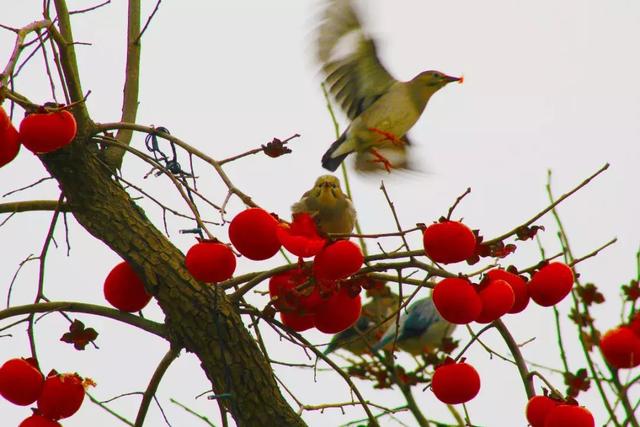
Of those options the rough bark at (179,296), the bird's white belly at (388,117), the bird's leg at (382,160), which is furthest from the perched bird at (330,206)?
the rough bark at (179,296)

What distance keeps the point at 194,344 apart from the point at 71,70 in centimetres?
65

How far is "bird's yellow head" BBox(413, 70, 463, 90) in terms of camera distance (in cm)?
513


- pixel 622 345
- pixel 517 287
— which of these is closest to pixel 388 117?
pixel 622 345

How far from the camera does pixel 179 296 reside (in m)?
2.07

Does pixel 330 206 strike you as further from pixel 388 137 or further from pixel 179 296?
pixel 179 296

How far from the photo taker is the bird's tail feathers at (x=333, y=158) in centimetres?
450

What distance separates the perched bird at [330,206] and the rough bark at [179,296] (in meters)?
1.61

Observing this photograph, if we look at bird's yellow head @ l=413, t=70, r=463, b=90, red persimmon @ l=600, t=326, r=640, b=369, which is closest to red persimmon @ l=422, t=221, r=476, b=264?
red persimmon @ l=600, t=326, r=640, b=369

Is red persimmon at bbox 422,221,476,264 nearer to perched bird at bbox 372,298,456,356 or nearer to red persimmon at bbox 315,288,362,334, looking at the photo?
red persimmon at bbox 315,288,362,334

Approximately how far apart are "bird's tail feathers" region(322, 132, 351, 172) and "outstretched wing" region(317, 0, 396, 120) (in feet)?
0.89

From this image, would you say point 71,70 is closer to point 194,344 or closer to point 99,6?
point 99,6

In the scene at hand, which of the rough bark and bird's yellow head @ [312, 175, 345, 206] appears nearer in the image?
the rough bark

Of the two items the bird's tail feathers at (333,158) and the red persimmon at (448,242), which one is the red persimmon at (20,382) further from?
the bird's tail feathers at (333,158)

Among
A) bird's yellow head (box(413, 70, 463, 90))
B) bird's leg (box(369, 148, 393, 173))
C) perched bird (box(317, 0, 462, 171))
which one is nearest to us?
bird's leg (box(369, 148, 393, 173))
